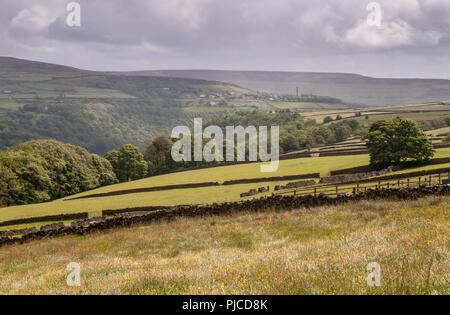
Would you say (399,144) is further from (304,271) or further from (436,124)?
(436,124)

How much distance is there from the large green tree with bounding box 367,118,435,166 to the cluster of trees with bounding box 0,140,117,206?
55.1 m

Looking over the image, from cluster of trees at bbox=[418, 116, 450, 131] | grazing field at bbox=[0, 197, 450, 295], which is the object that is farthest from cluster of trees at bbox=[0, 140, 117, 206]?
cluster of trees at bbox=[418, 116, 450, 131]

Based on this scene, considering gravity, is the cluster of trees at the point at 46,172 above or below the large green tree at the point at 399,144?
below

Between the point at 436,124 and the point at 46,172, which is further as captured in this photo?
the point at 436,124

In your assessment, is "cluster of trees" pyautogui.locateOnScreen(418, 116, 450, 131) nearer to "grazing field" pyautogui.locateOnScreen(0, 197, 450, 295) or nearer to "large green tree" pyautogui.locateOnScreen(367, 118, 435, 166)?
"large green tree" pyautogui.locateOnScreen(367, 118, 435, 166)

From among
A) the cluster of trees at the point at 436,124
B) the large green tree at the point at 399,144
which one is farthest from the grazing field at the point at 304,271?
the cluster of trees at the point at 436,124

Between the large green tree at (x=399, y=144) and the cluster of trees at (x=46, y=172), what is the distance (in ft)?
181

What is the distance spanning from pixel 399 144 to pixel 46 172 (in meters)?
59.7

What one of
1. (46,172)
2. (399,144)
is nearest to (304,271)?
(399,144)

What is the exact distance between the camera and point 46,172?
67.9 metres

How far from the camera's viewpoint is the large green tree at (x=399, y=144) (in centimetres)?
4866

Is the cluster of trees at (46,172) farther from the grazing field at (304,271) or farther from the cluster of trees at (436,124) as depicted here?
the cluster of trees at (436,124)

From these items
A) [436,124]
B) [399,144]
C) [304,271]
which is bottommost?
[304,271]
